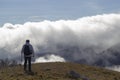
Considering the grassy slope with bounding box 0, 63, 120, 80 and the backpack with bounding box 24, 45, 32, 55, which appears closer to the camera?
the grassy slope with bounding box 0, 63, 120, 80

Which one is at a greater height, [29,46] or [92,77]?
[29,46]

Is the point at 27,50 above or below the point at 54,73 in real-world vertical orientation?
above

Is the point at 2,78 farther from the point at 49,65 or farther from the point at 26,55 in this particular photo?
the point at 49,65

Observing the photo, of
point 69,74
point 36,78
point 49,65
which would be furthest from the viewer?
point 49,65

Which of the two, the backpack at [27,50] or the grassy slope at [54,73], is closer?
the grassy slope at [54,73]

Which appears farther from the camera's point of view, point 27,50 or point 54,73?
point 54,73

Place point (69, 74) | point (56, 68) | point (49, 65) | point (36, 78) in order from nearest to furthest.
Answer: point (36, 78), point (69, 74), point (56, 68), point (49, 65)

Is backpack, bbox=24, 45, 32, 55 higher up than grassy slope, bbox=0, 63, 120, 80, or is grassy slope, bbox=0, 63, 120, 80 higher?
backpack, bbox=24, 45, 32, 55

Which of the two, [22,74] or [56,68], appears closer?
[22,74]

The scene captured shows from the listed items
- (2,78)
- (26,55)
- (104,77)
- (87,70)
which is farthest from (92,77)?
(2,78)

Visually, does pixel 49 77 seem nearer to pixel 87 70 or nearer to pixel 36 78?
pixel 36 78

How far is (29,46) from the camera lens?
45.4 metres

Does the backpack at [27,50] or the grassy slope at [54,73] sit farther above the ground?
the backpack at [27,50]

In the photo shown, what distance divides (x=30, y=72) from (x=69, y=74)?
537 cm
